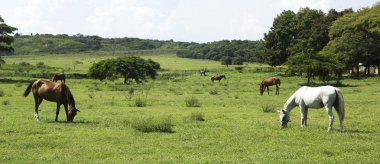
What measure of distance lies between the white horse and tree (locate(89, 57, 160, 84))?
126 ft

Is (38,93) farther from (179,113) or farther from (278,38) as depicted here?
(278,38)

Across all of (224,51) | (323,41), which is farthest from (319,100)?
(224,51)

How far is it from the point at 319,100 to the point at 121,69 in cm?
3973

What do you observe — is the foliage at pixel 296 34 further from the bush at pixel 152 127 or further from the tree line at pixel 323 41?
the bush at pixel 152 127

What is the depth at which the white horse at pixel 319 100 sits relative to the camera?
15.7 meters

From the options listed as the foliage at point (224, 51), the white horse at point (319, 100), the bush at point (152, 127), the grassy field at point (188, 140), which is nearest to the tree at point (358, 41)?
the grassy field at point (188, 140)

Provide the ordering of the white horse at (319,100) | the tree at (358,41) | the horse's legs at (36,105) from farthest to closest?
the tree at (358,41)
the horse's legs at (36,105)
the white horse at (319,100)

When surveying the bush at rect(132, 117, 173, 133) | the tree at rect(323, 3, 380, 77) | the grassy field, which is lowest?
the grassy field

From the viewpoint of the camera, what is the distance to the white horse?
1573cm

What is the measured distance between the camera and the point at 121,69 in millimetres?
53406

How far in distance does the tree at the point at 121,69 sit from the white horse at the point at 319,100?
126ft

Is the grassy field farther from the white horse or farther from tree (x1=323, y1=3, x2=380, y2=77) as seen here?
tree (x1=323, y1=3, x2=380, y2=77)

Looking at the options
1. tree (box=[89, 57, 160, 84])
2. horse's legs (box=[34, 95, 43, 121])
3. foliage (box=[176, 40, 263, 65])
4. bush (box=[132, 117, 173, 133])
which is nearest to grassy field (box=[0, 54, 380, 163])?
bush (box=[132, 117, 173, 133])

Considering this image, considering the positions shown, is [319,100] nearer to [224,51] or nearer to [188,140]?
[188,140]
